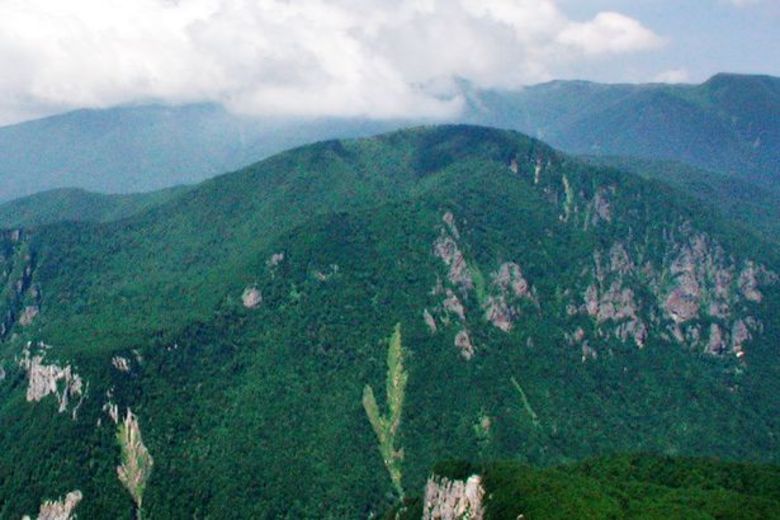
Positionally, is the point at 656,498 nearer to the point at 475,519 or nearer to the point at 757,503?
the point at 757,503

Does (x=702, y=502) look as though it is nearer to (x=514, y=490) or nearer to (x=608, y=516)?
(x=608, y=516)

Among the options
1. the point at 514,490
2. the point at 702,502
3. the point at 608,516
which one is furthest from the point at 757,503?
the point at 514,490

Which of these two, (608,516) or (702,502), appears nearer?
(608,516)

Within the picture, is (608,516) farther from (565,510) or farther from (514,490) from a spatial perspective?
(514,490)

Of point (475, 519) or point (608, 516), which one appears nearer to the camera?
point (608, 516)

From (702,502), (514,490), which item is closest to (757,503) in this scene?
(702,502)

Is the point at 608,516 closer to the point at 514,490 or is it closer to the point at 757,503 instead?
the point at 514,490

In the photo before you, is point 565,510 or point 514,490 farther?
point 514,490

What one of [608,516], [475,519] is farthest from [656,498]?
[475,519]
